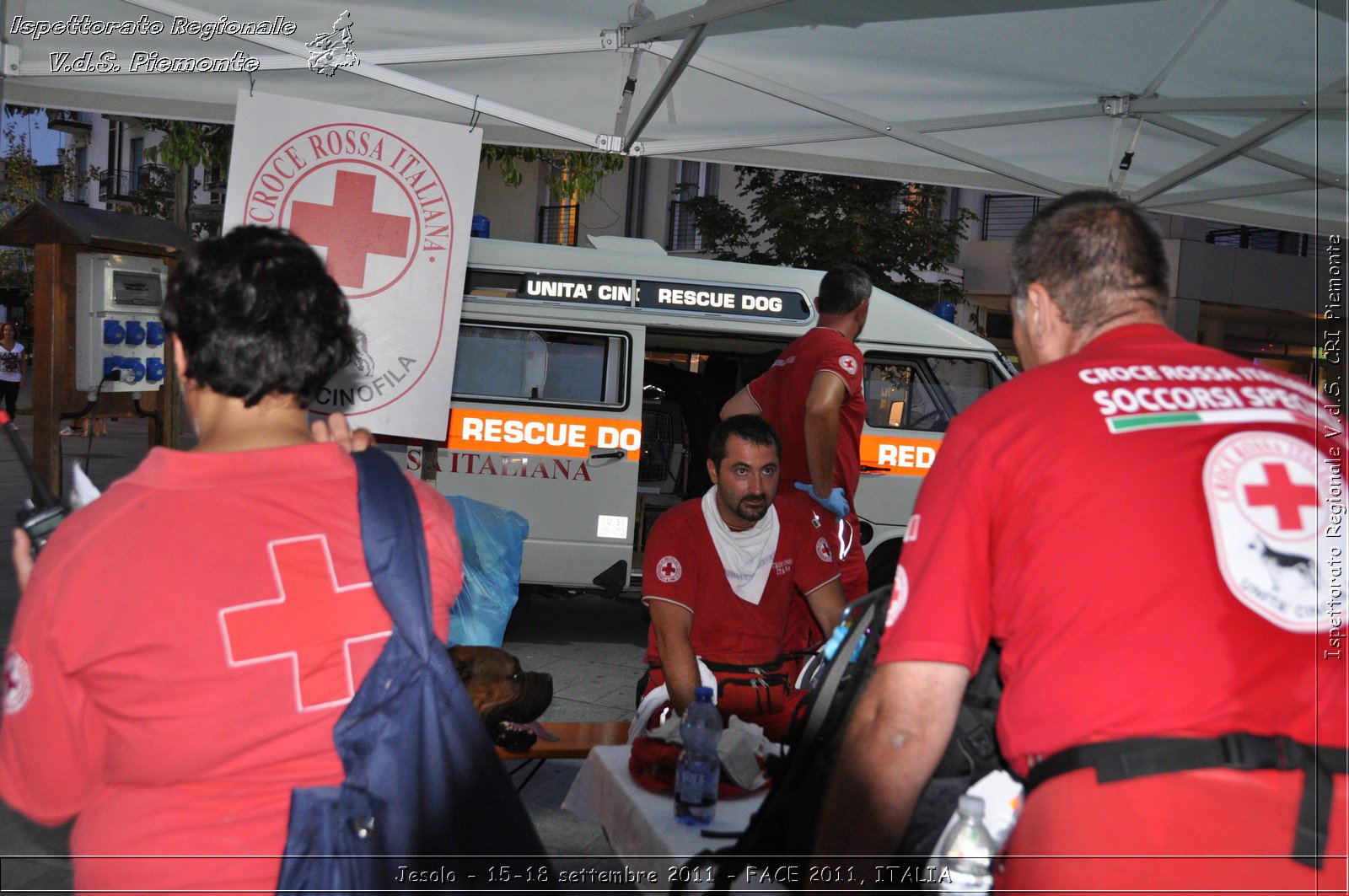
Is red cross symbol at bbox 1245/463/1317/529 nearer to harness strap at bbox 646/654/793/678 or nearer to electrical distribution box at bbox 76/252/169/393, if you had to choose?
harness strap at bbox 646/654/793/678

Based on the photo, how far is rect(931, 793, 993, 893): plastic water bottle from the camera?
1.48 metres

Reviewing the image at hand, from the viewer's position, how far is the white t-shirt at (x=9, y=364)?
1734 centimetres

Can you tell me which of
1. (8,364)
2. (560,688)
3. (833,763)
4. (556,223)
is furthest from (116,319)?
(556,223)

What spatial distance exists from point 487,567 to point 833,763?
3932 millimetres

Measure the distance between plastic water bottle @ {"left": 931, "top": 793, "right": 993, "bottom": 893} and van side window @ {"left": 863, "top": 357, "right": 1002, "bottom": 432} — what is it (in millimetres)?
5833

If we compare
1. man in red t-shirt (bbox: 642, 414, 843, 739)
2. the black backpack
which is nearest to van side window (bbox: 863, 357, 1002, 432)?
man in red t-shirt (bbox: 642, 414, 843, 739)

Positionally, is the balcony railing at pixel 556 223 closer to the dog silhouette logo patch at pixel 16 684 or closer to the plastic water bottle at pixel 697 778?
the plastic water bottle at pixel 697 778

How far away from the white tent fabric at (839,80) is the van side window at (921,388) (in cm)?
197

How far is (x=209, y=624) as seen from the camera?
1.35 m

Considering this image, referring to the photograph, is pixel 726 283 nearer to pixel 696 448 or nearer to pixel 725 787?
pixel 696 448

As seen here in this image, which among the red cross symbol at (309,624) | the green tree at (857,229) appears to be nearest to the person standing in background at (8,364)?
the green tree at (857,229)

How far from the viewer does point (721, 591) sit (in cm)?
362

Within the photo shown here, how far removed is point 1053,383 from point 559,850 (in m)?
3.19

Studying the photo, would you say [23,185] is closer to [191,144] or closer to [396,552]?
[191,144]
